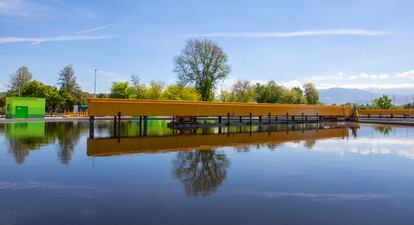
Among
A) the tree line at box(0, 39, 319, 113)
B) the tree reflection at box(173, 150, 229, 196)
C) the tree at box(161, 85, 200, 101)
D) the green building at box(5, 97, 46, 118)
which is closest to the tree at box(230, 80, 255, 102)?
the tree line at box(0, 39, 319, 113)

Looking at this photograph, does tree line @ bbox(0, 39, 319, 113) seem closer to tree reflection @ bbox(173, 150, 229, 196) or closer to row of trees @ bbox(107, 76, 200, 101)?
row of trees @ bbox(107, 76, 200, 101)

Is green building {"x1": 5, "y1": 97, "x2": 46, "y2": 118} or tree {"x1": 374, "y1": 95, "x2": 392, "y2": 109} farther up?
tree {"x1": 374, "y1": 95, "x2": 392, "y2": 109}

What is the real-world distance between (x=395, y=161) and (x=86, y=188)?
8688mm

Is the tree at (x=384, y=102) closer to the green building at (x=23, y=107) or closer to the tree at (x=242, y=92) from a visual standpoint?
the tree at (x=242, y=92)

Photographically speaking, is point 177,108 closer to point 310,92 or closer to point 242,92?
point 242,92

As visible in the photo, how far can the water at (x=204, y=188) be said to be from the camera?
509 cm

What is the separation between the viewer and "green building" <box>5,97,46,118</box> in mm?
40812

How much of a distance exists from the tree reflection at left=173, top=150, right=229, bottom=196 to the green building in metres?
35.9

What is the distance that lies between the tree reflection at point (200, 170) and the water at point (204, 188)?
0.07ft

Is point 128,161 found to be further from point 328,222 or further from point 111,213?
point 328,222

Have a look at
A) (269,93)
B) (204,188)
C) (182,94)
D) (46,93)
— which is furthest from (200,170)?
(269,93)

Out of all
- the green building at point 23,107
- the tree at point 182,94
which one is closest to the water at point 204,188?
the green building at point 23,107

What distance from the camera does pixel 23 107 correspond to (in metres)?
41.4

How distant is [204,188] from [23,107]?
40621 millimetres
